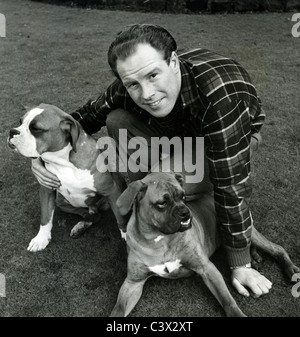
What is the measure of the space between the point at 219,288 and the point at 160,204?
2.05ft

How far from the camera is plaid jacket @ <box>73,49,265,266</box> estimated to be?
270 cm

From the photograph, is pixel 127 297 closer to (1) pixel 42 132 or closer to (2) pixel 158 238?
(2) pixel 158 238

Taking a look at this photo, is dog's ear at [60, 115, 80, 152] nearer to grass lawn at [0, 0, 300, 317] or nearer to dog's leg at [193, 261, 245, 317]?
grass lawn at [0, 0, 300, 317]

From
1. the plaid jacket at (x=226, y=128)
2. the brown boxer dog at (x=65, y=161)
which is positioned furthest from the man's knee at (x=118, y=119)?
the plaid jacket at (x=226, y=128)

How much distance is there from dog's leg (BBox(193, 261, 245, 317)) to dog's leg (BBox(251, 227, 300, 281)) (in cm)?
46

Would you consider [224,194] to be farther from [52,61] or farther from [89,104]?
[52,61]

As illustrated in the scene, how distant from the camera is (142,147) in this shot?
11.6 feet

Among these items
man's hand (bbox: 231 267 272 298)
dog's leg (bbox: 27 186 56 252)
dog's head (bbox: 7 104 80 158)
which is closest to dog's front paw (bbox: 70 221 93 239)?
dog's leg (bbox: 27 186 56 252)

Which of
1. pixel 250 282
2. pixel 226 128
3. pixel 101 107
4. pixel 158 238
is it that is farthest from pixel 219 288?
pixel 101 107

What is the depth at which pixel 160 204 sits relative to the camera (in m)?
2.63

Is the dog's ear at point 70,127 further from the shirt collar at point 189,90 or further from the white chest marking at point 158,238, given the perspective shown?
the white chest marking at point 158,238

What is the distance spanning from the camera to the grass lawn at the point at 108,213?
2.81 metres

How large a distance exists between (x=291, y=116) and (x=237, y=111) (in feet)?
7.86
